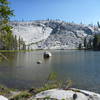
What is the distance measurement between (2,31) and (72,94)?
684cm

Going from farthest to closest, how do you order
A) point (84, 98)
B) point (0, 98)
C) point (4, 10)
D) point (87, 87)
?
1. point (87, 87)
2. point (4, 10)
3. point (84, 98)
4. point (0, 98)

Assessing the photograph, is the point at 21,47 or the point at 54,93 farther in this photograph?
the point at 21,47

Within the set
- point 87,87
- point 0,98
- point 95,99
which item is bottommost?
point 87,87

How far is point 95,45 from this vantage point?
149 m

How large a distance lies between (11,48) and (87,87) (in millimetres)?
121299

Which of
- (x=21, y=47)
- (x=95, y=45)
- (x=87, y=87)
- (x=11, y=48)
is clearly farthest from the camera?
(x=21, y=47)

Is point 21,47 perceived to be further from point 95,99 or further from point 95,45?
point 95,99

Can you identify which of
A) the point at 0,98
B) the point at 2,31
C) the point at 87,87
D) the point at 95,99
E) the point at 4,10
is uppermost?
the point at 4,10

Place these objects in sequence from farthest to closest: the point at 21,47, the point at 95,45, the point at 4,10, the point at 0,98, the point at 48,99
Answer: the point at 21,47
the point at 95,45
the point at 4,10
the point at 48,99
the point at 0,98

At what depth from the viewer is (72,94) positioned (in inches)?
432

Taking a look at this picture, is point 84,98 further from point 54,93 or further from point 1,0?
point 1,0

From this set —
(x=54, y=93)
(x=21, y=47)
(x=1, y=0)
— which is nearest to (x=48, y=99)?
(x=54, y=93)

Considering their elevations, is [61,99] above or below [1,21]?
below

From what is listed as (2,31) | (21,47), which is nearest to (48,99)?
(2,31)
